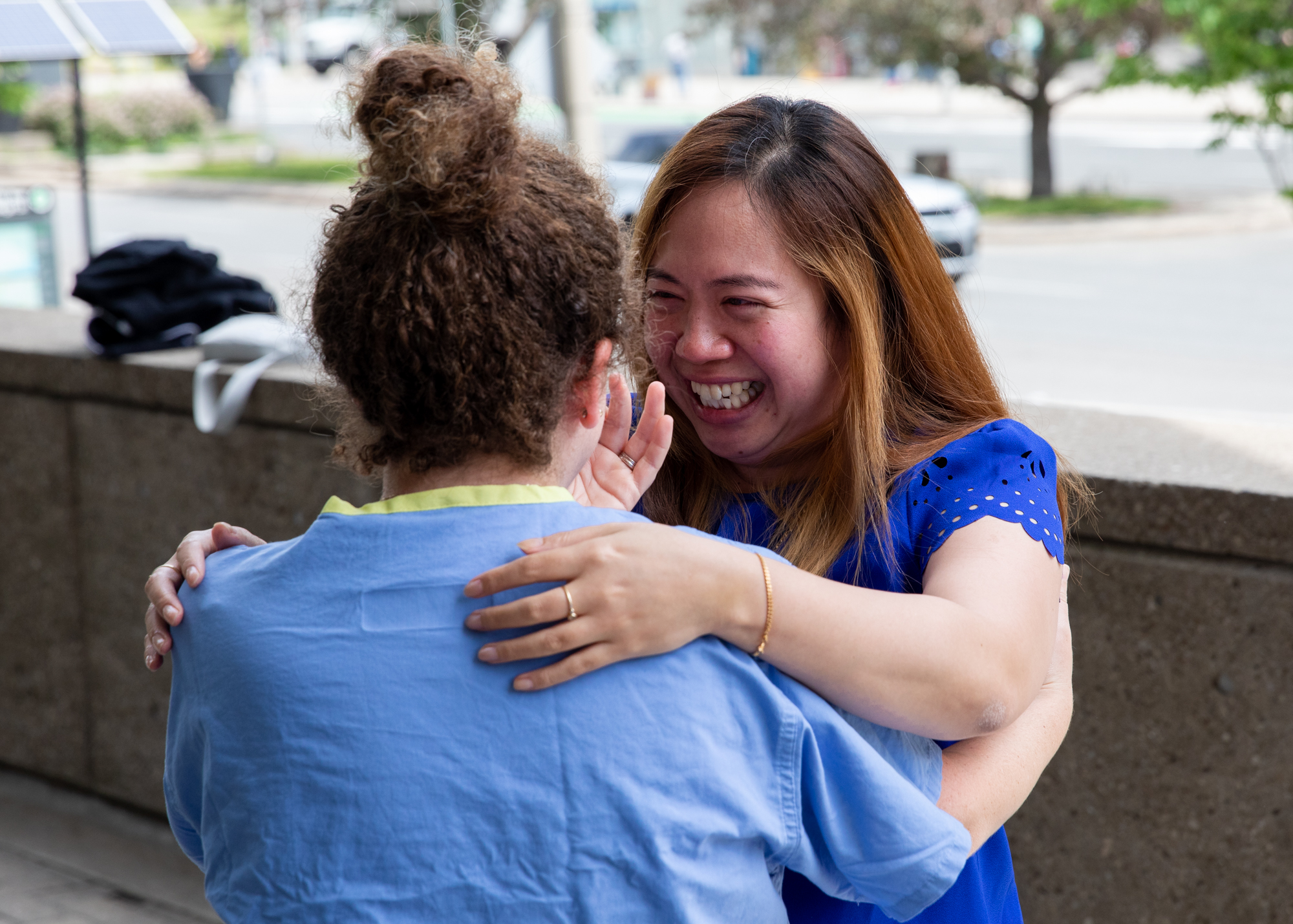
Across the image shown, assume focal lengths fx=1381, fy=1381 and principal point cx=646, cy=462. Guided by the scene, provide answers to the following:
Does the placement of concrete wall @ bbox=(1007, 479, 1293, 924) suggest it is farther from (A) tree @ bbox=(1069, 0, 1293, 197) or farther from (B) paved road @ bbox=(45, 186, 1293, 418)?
(A) tree @ bbox=(1069, 0, 1293, 197)

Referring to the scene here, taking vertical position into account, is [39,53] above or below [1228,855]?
above

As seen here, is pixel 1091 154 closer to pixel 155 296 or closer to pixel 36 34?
pixel 36 34

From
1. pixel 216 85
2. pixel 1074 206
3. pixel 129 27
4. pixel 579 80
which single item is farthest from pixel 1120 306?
pixel 216 85

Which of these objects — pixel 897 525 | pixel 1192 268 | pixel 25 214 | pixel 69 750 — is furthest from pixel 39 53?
pixel 1192 268

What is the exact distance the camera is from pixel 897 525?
5.64ft

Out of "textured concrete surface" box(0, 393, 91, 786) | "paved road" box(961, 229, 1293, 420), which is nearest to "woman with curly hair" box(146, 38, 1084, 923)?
"textured concrete surface" box(0, 393, 91, 786)

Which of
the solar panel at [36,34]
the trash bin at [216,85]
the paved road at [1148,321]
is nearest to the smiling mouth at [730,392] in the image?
the paved road at [1148,321]

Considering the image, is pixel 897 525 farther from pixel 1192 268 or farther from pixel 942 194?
pixel 1192 268

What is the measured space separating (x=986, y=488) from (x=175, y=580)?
0.93 m

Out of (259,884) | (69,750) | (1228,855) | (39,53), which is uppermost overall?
(39,53)

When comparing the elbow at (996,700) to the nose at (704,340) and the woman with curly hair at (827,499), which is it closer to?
the woman with curly hair at (827,499)

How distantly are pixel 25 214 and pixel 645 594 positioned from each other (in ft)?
27.1

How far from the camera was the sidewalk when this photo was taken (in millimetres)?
3773

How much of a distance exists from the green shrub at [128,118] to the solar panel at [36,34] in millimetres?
23604
